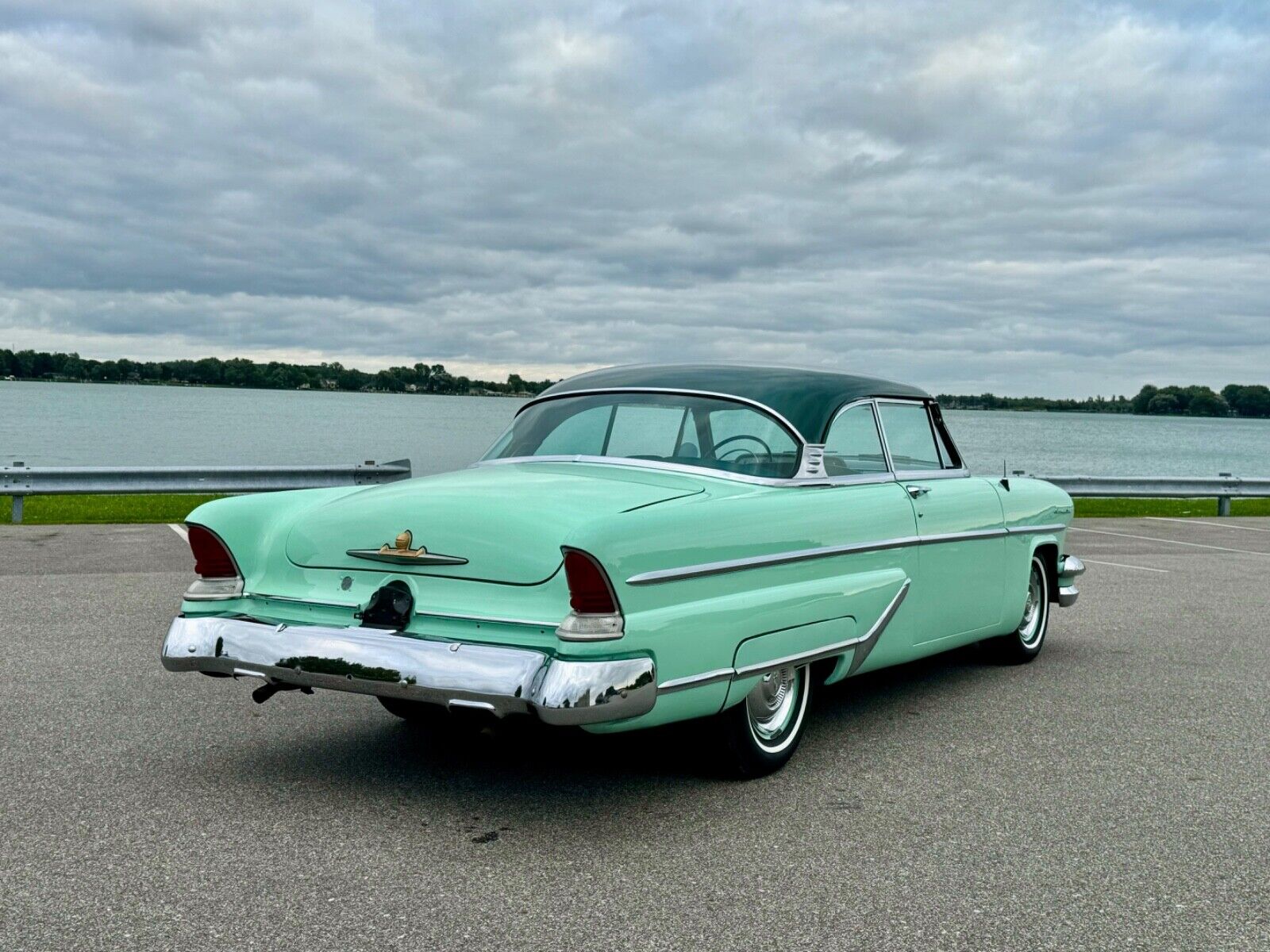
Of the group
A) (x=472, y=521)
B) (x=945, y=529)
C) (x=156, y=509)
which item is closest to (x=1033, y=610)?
(x=945, y=529)

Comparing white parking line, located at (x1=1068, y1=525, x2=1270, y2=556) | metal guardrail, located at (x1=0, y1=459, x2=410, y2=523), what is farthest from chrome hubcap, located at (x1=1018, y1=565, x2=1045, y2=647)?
metal guardrail, located at (x1=0, y1=459, x2=410, y2=523)

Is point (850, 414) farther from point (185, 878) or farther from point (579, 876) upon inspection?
point (185, 878)

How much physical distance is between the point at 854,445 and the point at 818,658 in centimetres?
119

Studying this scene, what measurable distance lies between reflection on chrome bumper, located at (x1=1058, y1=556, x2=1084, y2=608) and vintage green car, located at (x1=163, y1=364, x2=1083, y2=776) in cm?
154

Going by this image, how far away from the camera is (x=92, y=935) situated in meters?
3.12

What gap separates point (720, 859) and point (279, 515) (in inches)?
82.7

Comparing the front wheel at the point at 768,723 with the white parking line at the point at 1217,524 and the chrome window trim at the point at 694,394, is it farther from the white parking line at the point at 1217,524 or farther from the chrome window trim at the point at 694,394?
the white parking line at the point at 1217,524

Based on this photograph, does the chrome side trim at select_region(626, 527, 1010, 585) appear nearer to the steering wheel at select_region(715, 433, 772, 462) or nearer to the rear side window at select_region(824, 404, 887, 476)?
the rear side window at select_region(824, 404, 887, 476)

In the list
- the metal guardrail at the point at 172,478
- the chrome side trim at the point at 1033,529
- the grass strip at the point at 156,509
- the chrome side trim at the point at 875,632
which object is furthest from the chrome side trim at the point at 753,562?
the grass strip at the point at 156,509

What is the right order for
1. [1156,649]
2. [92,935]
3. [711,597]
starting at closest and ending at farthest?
[92,935]
[711,597]
[1156,649]

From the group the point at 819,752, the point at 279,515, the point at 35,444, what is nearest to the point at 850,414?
the point at 819,752

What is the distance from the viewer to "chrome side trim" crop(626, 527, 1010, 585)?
4031 millimetres

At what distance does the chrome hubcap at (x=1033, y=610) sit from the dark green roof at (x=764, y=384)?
1.98 metres

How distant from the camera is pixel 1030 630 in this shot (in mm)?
7148
